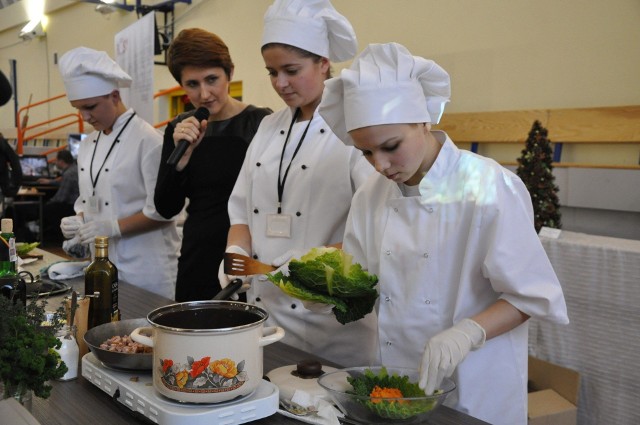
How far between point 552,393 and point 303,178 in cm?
175

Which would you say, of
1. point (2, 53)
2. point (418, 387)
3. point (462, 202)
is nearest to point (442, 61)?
point (462, 202)

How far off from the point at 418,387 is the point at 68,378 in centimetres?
72

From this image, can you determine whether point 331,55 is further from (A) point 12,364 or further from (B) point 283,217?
(A) point 12,364

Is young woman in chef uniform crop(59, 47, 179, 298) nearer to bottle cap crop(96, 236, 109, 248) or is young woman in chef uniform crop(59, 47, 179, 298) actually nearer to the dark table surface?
bottle cap crop(96, 236, 109, 248)

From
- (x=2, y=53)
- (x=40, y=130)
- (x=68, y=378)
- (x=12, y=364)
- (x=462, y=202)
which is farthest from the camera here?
(x=2, y=53)

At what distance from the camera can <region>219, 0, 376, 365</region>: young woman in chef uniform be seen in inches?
72.0

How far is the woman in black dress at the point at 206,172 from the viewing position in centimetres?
246

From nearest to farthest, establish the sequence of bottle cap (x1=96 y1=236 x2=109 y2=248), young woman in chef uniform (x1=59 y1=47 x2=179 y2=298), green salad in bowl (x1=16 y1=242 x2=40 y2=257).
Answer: bottle cap (x1=96 y1=236 x2=109 y2=248) → young woman in chef uniform (x1=59 y1=47 x2=179 y2=298) → green salad in bowl (x1=16 y1=242 x2=40 y2=257)

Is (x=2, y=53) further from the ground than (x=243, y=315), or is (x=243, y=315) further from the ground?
(x=2, y=53)

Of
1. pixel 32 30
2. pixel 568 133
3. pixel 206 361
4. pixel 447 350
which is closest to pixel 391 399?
pixel 447 350

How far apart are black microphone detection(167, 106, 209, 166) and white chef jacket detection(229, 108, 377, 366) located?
279mm

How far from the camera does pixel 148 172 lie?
9.24 ft

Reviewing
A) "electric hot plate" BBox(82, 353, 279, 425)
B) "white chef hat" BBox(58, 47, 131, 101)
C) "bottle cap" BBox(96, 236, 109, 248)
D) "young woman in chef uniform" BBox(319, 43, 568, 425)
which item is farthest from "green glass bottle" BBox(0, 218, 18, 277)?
"white chef hat" BBox(58, 47, 131, 101)

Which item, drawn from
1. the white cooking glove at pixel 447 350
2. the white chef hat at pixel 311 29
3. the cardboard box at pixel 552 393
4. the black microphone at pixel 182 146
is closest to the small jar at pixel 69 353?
the white cooking glove at pixel 447 350
